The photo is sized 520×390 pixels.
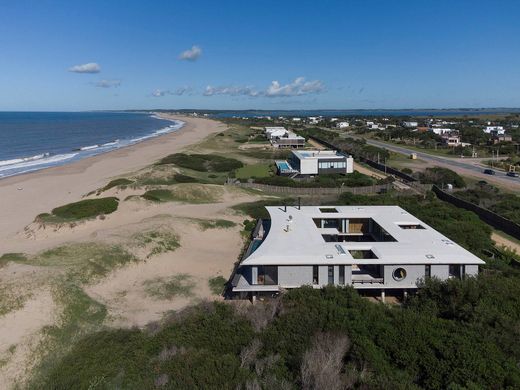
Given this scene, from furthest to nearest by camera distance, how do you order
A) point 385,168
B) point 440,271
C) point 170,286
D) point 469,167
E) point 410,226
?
1. point 469,167
2. point 385,168
3. point 410,226
4. point 170,286
5. point 440,271

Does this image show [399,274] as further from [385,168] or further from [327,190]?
[385,168]

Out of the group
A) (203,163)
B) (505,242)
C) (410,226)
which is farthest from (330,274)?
(203,163)

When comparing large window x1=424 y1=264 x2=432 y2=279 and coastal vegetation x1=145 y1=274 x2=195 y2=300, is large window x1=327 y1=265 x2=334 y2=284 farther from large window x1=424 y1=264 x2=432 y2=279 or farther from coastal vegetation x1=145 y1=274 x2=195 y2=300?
coastal vegetation x1=145 y1=274 x2=195 y2=300

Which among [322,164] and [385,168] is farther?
[385,168]

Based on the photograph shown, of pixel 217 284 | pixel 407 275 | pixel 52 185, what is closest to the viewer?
pixel 407 275

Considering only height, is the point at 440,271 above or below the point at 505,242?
above

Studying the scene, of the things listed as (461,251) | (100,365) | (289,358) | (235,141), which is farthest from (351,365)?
(235,141)

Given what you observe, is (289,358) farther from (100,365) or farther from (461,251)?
(461,251)

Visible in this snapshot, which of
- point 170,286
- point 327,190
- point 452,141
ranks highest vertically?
point 452,141
